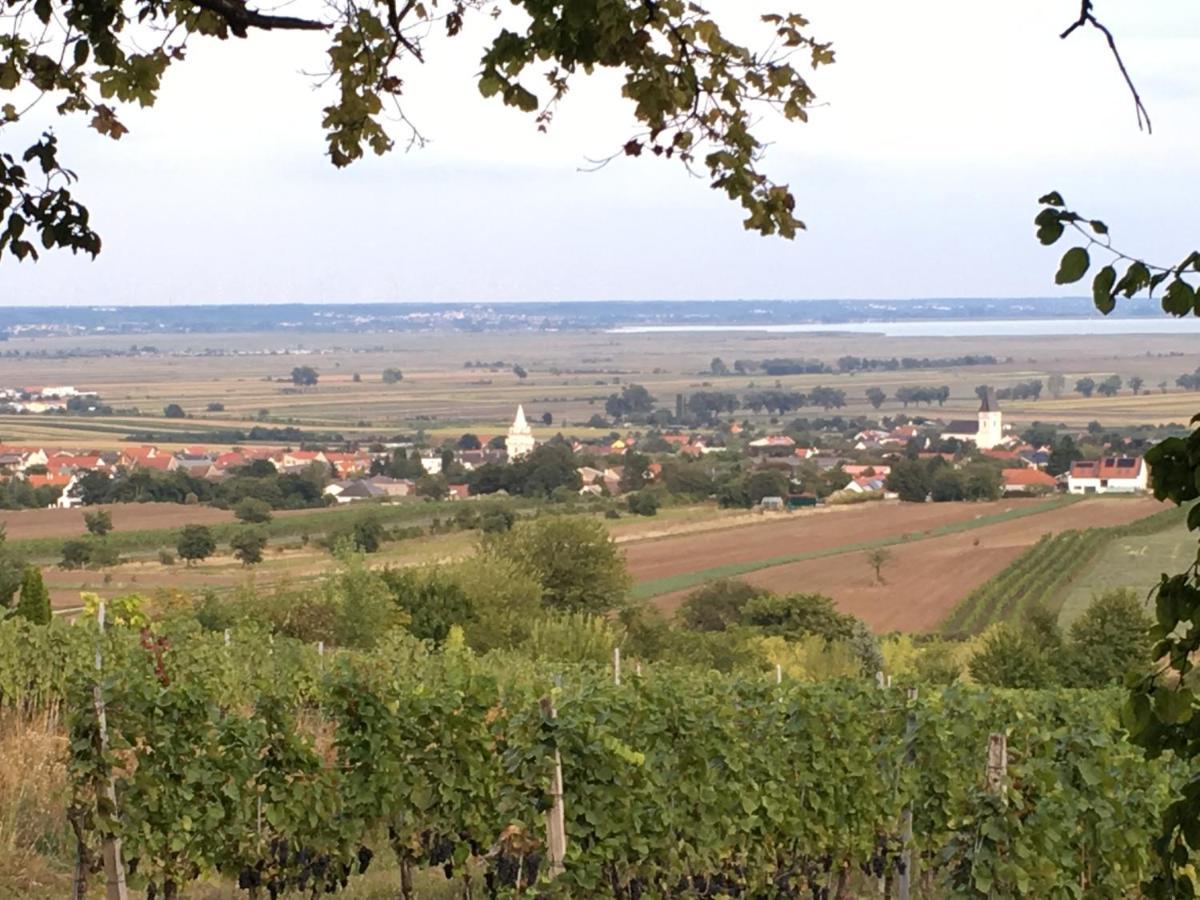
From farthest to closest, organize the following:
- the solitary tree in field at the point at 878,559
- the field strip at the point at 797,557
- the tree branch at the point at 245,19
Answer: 1. the field strip at the point at 797,557
2. the solitary tree in field at the point at 878,559
3. the tree branch at the point at 245,19

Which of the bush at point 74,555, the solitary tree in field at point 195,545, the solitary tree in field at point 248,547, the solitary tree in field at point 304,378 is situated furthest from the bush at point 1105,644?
the solitary tree in field at point 304,378

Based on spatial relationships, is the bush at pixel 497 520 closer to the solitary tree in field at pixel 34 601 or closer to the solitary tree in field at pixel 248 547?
the solitary tree in field at pixel 248 547

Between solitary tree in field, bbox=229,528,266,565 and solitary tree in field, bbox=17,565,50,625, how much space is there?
37563 mm

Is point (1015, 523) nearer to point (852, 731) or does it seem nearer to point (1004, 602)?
point (1004, 602)

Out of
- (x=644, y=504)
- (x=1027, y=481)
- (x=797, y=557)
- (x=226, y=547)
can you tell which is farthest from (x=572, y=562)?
(x=1027, y=481)

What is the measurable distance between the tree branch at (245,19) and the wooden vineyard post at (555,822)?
298cm

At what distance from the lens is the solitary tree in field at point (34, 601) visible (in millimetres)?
13703

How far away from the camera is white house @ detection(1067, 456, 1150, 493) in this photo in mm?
74188

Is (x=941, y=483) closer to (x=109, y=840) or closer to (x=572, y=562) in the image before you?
(x=572, y=562)

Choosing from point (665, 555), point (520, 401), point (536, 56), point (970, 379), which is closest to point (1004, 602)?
point (665, 555)

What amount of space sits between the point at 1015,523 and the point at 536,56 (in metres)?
57.9

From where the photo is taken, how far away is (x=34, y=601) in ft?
45.4

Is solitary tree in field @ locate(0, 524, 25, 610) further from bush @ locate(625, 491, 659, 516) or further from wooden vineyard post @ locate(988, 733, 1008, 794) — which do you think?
bush @ locate(625, 491, 659, 516)

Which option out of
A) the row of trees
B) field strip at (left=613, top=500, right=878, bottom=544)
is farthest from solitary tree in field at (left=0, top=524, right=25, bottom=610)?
the row of trees
